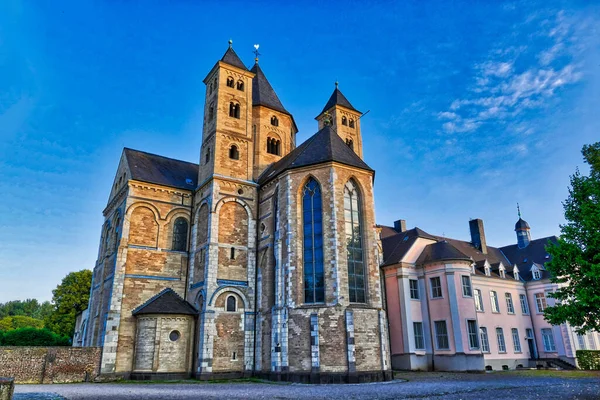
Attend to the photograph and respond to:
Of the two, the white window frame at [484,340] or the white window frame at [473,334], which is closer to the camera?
the white window frame at [473,334]

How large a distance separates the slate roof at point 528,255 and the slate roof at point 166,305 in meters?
30.7

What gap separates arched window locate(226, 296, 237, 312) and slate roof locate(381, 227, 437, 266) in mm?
12957

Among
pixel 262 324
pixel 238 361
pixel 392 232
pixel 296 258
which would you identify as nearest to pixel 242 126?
pixel 296 258

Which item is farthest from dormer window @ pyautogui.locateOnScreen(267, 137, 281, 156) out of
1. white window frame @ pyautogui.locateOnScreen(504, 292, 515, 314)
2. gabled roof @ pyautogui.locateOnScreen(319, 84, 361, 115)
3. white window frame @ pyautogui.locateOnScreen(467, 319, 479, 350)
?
white window frame @ pyautogui.locateOnScreen(504, 292, 515, 314)

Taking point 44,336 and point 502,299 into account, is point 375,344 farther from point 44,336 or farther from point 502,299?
point 44,336

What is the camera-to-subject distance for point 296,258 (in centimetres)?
2381

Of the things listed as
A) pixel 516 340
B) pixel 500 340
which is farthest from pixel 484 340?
pixel 516 340

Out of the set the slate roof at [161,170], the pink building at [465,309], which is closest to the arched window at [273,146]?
the slate roof at [161,170]

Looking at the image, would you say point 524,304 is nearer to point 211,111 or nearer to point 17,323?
point 211,111

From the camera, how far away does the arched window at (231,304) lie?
1022 inches

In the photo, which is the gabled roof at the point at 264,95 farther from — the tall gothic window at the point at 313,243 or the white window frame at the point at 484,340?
the white window frame at the point at 484,340

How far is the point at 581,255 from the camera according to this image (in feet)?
47.7

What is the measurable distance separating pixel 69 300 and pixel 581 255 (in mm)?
48320

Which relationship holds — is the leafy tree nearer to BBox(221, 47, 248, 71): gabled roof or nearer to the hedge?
BBox(221, 47, 248, 71): gabled roof
